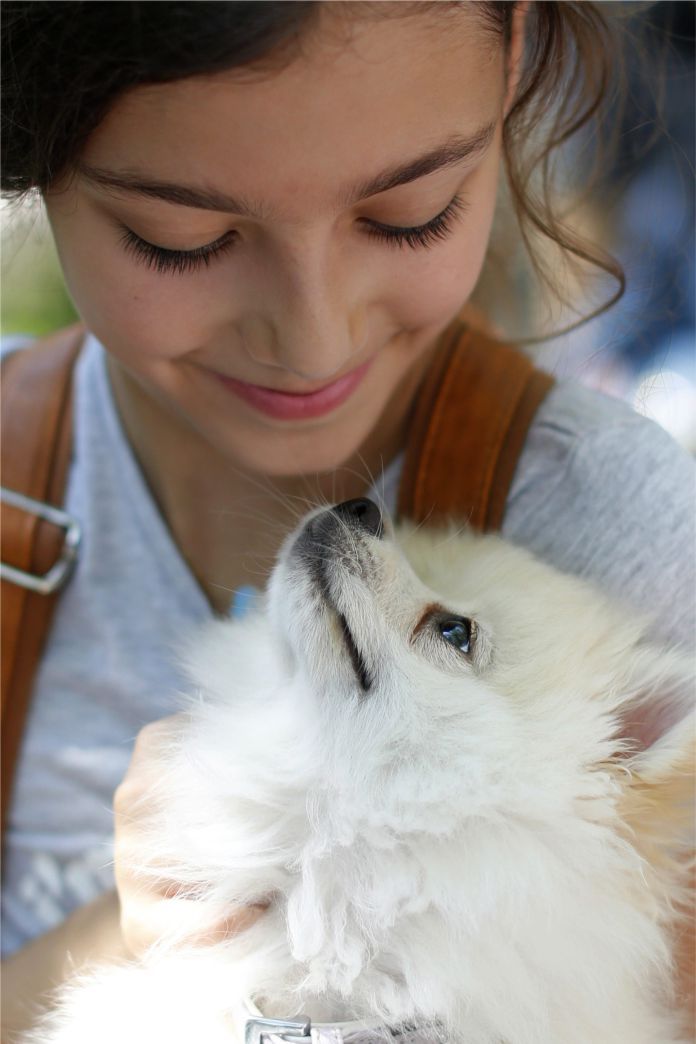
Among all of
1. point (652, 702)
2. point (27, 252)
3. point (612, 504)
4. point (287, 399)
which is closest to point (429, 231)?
point (287, 399)

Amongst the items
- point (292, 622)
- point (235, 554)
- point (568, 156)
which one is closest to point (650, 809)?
point (292, 622)

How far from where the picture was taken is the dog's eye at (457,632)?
1.28 metres

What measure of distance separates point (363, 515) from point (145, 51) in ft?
2.26

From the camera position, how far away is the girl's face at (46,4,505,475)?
0.95m

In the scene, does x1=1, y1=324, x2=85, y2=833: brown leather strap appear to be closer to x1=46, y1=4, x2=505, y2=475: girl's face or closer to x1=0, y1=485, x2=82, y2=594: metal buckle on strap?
x1=0, y1=485, x2=82, y2=594: metal buckle on strap

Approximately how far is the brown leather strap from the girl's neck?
14 cm

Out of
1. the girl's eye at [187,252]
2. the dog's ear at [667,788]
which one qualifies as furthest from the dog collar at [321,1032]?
the girl's eye at [187,252]

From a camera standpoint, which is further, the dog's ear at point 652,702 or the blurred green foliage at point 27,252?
the blurred green foliage at point 27,252

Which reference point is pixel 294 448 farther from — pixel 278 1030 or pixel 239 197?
pixel 278 1030

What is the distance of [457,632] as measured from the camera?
129 centimetres

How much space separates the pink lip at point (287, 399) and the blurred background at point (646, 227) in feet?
1.55

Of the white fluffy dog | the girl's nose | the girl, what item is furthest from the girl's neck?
the girl's nose

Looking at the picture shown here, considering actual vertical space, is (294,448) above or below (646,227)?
below

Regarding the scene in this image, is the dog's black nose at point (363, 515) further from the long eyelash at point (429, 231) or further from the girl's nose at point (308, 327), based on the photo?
the long eyelash at point (429, 231)
